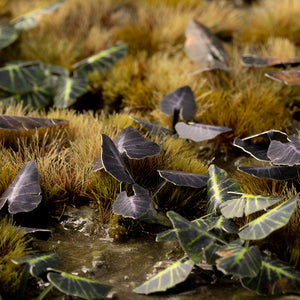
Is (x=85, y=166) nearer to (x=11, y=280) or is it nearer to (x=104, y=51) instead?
(x=11, y=280)

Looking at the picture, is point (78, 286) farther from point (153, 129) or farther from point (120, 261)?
point (153, 129)

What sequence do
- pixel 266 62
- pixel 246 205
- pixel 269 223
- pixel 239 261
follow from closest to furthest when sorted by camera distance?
pixel 239 261, pixel 269 223, pixel 246 205, pixel 266 62

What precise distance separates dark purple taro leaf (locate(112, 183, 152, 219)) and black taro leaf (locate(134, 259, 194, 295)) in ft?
0.98

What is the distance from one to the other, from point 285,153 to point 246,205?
1.34 ft

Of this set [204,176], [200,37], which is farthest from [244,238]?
[200,37]

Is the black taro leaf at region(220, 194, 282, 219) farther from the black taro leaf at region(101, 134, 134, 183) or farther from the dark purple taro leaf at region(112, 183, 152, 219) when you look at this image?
the black taro leaf at region(101, 134, 134, 183)

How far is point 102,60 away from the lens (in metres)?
3.75

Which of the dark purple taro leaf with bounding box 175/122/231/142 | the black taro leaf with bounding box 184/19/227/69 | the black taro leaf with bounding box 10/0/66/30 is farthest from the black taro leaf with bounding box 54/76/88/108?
the dark purple taro leaf with bounding box 175/122/231/142

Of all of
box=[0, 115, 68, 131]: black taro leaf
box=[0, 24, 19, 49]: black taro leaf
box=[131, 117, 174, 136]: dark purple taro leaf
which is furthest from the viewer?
box=[0, 24, 19, 49]: black taro leaf

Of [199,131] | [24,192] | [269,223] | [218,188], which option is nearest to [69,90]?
[199,131]

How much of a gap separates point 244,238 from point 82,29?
3207mm

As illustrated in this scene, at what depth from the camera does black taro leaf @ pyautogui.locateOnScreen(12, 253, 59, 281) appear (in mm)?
1721

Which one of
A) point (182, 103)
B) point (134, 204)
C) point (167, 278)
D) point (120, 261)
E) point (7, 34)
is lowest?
point (120, 261)

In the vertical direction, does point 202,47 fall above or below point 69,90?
above
